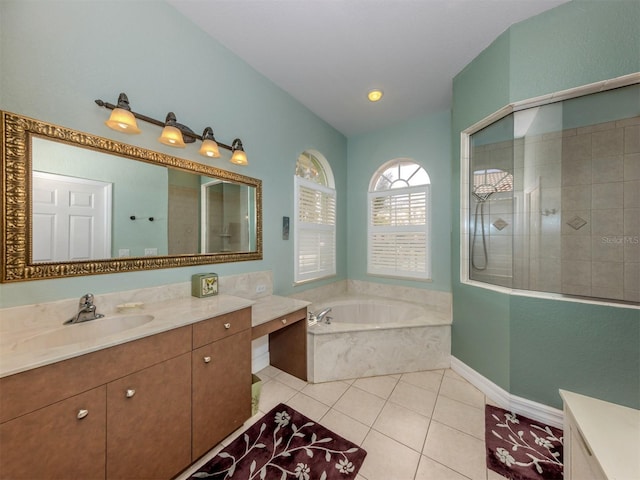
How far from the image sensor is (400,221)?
3148mm

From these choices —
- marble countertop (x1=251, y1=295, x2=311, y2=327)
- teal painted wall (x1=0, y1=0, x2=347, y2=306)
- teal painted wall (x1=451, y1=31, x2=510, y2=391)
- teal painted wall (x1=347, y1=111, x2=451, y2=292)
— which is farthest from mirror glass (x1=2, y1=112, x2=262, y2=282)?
teal painted wall (x1=451, y1=31, x2=510, y2=391)

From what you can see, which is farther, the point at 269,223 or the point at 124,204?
the point at 269,223

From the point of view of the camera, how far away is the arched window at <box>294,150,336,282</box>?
8.89ft

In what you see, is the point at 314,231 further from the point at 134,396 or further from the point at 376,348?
the point at 134,396

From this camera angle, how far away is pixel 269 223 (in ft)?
7.68

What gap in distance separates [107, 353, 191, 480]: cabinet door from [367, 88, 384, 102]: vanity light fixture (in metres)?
2.81

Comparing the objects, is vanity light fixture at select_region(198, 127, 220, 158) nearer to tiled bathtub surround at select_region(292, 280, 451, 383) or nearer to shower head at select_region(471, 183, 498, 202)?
tiled bathtub surround at select_region(292, 280, 451, 383)

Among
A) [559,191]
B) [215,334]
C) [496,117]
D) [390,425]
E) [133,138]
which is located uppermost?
[496,117]

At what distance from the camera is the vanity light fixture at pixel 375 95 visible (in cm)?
245

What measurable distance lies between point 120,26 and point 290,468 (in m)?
2.76

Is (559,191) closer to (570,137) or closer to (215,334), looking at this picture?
(570,137)

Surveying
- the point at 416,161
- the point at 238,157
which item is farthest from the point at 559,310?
the point at 238,157

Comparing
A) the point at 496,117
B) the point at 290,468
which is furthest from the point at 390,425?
the point at 496,117

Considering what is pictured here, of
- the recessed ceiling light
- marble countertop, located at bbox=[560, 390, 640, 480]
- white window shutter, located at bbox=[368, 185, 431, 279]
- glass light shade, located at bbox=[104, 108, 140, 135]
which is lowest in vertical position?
marble countertop, located at bbox=[560, 390, 640, 480]
